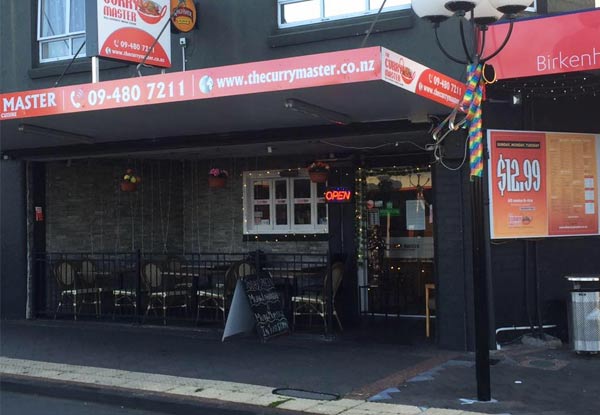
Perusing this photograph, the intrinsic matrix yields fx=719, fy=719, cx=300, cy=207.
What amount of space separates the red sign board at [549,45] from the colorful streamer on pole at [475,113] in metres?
1.87

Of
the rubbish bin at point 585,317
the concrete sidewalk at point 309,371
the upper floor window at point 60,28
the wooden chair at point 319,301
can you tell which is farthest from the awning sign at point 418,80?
the upper floor window at point 60,28

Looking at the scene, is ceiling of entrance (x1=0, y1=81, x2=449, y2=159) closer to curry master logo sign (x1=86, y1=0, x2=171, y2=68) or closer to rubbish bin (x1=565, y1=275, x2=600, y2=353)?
curry master logo sign (x1=86, y1=0, x2=171, y2=68)

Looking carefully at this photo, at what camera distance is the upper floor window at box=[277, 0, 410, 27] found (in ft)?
32.6

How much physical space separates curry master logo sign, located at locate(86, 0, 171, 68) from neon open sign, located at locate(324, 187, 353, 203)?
347 centimetres

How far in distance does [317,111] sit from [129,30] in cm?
323

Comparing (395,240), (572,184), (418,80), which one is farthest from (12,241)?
(572,184)

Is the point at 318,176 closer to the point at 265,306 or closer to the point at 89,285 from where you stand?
the point at 265,306

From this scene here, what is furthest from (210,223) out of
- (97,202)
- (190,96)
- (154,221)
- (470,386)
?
(470,386)

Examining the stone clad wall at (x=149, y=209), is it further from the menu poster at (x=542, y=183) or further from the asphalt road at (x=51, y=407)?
the asphalt road at (x=51, y=407)

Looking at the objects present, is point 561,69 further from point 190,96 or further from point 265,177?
point 265,177

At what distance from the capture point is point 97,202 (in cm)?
1365

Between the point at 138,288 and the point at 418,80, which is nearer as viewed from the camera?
the point at 418,80

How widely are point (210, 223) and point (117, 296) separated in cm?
257

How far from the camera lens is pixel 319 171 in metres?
11.7
